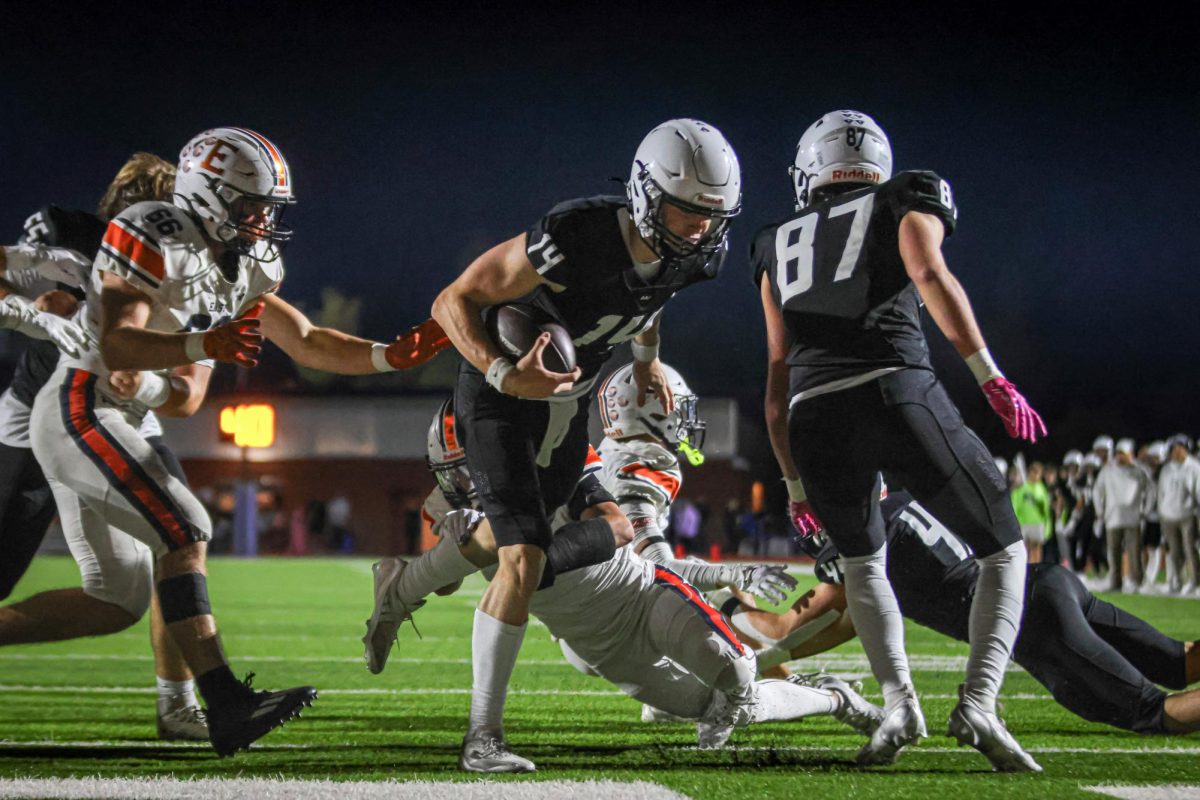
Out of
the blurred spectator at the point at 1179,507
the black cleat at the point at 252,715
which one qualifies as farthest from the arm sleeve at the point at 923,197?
the blurred spectator at the point at 1179,507

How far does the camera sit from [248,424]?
647 inches

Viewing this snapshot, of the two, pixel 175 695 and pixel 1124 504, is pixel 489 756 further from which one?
pixel 1124 504

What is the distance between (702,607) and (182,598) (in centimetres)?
128

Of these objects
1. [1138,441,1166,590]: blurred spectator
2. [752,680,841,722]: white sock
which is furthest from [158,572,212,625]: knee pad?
[1138,441,1166,590]: blurred spectator

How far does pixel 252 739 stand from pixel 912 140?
992 cm

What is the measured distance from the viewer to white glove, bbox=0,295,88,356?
133 inches

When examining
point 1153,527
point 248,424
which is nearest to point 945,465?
point 1153,527

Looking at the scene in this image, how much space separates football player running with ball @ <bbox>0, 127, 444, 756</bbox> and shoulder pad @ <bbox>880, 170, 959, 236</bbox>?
136 centimetres

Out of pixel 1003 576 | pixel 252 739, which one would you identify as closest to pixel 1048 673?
pixel 1003 576

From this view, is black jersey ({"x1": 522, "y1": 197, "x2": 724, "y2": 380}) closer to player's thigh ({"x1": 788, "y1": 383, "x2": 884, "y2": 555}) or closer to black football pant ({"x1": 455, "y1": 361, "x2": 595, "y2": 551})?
black football pant ({"x1": 455, "y1": 361, "x2": 595, "y2": 551})

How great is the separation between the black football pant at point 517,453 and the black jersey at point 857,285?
0.62 metres

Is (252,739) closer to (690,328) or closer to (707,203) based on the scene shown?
(707,203)

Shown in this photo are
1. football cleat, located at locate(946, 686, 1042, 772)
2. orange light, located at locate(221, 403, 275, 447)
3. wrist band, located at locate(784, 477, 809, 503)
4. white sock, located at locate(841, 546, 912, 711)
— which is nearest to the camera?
football cleat, located at locate(946, 686, 1042, 772)

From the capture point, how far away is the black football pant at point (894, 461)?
3.11 meters
